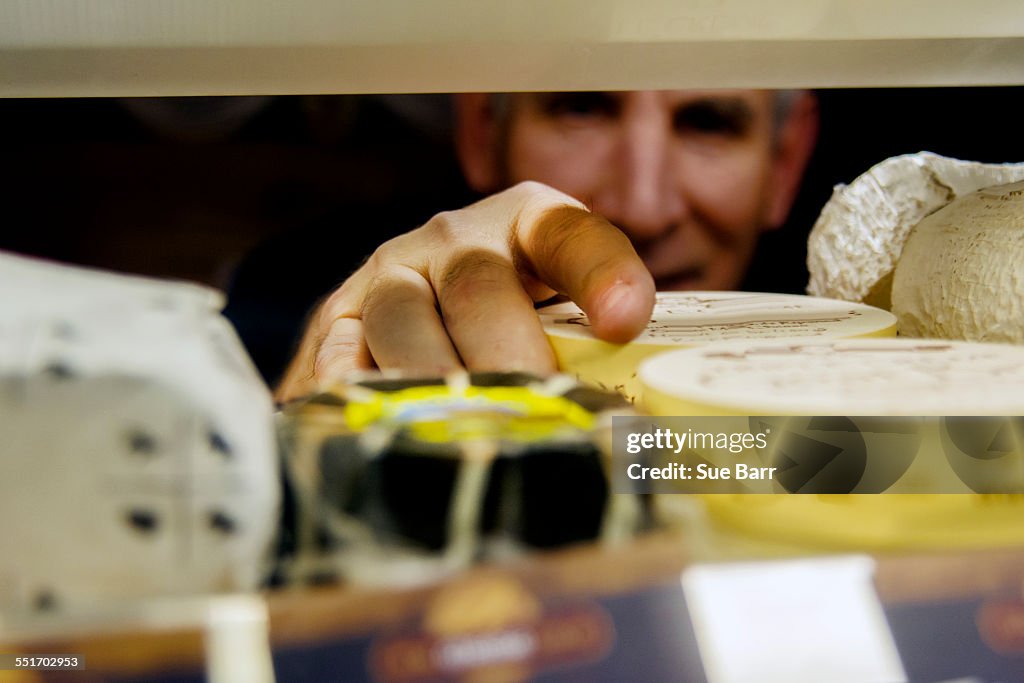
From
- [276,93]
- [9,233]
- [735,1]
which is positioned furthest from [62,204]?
[735,1]

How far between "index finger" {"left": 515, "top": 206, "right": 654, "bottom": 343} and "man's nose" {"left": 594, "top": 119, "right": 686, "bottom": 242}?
0.05 m

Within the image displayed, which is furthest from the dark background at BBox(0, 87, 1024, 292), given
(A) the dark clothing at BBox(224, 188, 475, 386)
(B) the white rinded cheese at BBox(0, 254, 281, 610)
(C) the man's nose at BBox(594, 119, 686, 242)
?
(B) the white rinded cheese at BBox(0, 254, 281, 610)

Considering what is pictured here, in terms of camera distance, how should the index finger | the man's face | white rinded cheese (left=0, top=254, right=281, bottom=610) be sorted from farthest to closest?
the man's face < the index finger < white rinded cheese (left=0, top=254, right=281, bottom=610)

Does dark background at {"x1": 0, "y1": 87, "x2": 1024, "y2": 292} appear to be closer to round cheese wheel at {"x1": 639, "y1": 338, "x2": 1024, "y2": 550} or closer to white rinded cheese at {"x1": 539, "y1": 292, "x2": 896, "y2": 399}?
white rinded cheese at {"x1": 539, "y1": 292, "x2": 896, "y2": 399}

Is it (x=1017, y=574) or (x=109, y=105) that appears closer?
(x=1017, y=574)

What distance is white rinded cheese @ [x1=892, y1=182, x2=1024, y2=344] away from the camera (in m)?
0.60

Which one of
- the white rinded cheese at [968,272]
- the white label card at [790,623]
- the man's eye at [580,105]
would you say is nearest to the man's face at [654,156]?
the man's eye at [580,105]

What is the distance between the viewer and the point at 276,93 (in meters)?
0.59

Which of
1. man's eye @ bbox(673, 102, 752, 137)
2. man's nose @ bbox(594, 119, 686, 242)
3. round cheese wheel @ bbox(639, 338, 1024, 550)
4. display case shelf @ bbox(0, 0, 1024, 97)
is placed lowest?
round cheese wheel @ bbox(639, 338, 1024, 550)

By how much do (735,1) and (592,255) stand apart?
224mm

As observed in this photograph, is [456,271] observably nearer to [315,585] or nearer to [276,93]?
[276,93]

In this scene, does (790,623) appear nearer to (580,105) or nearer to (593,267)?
(593,267)

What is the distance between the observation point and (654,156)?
0.67m

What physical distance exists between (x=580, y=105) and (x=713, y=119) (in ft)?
0.35
